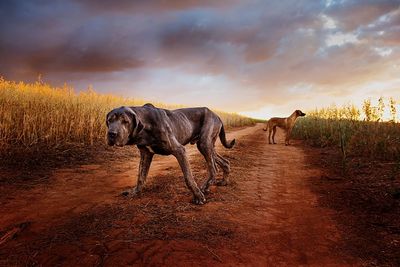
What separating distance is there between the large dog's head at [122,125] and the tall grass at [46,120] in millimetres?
4901

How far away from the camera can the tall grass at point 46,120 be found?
7.69 meters

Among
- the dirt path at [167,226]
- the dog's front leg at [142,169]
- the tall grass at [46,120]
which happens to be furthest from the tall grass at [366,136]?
the tall grass at [46,120]

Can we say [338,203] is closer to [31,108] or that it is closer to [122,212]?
[122,212]

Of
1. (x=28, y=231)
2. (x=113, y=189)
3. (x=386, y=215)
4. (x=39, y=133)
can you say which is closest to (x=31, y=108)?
(x=39, y=133)

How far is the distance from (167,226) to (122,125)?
1.43m

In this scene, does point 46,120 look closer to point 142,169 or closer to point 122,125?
point 142,169

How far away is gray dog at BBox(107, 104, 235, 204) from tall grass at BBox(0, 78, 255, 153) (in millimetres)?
4750

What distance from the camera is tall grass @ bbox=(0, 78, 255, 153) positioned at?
769cm

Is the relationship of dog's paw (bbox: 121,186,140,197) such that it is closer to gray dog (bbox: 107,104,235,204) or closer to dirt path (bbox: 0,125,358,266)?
gray dog (bbox: 107,104,235,204)

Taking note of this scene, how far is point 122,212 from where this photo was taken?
3.91 m

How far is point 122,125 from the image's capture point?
146 inches

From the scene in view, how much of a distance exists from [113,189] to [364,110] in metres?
8.04

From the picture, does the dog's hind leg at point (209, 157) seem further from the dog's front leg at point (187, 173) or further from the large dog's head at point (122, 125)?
the large dog's head at point (122, 125)

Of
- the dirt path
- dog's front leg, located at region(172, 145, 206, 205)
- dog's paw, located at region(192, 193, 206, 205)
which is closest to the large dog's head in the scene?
dog's front leg, located at region(172, 145, 206, 205)
